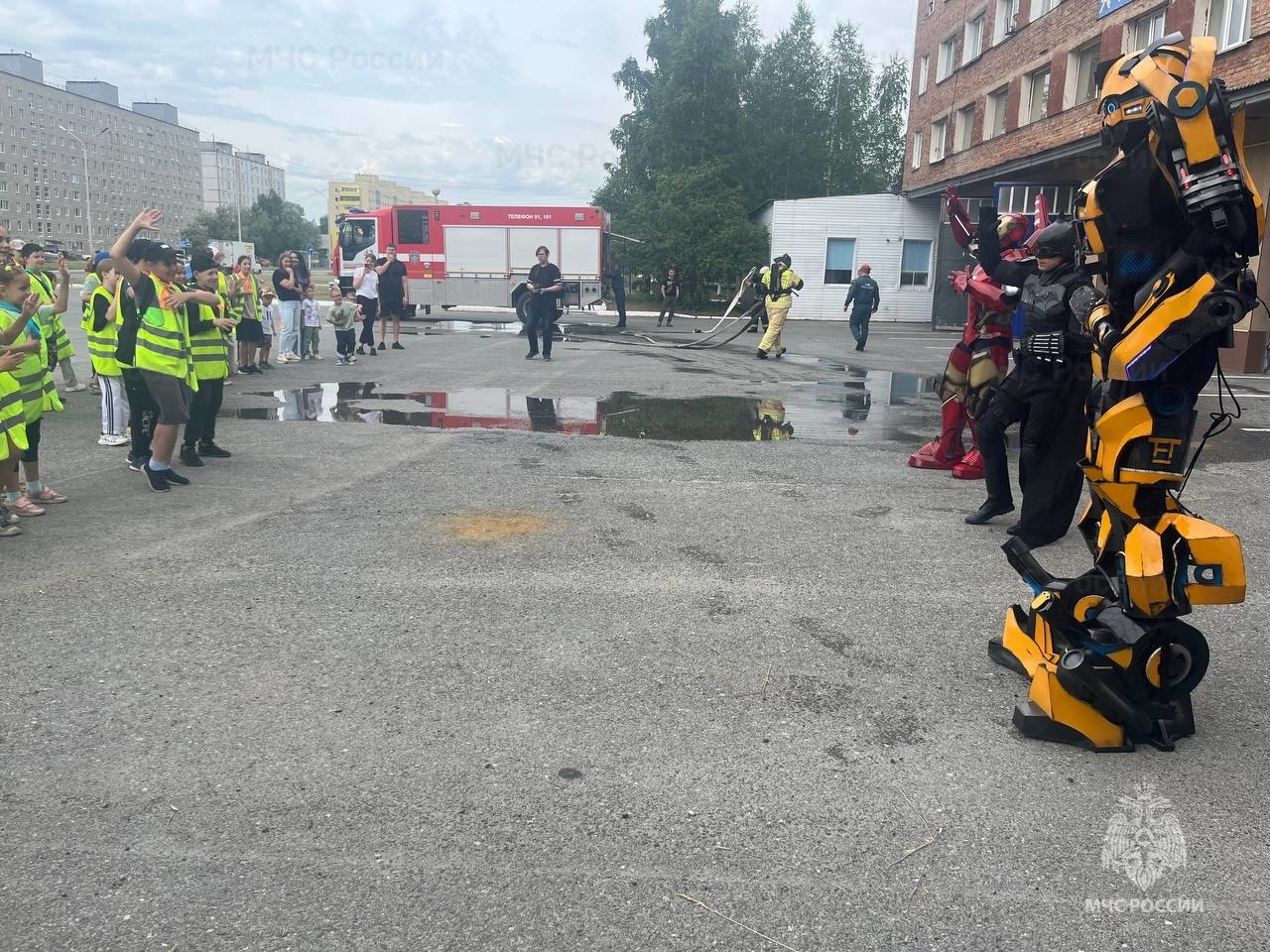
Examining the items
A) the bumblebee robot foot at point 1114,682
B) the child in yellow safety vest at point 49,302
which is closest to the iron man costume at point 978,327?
the bumblebee robot foot at point 1114,682

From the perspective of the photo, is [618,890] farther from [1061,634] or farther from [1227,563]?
[1227,563]

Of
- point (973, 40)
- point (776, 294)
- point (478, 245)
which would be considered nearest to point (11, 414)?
point (776, 294)

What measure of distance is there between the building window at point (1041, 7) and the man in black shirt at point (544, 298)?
53.9 ft

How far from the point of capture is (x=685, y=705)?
3.68 meters

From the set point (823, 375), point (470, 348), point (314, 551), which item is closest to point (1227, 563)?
point (314, 551)

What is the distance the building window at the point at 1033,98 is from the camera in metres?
25.7

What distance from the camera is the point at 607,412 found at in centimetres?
1097

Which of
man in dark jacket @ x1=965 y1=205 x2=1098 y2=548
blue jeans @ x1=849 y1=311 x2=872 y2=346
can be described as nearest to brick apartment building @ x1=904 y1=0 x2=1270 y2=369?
blue jeans @ x1=849 y1=311 x2=872 y2=346

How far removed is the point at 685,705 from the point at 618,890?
1146 mm

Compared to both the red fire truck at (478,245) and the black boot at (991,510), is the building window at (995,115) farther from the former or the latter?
the black boot at (991,510)

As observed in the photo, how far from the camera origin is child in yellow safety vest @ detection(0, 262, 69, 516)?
5.92m

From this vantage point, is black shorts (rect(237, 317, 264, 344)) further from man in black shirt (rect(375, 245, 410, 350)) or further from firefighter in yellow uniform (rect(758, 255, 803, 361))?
firefighter in yellow uniform (rect(758, 255, 803, 361))

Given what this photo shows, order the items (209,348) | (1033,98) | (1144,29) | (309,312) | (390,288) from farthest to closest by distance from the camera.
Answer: (1033,98) < (1144,29) < (390,288) < (309,312) < (209,348)

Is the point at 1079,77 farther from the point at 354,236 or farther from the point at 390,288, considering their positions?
the point at 354,236
